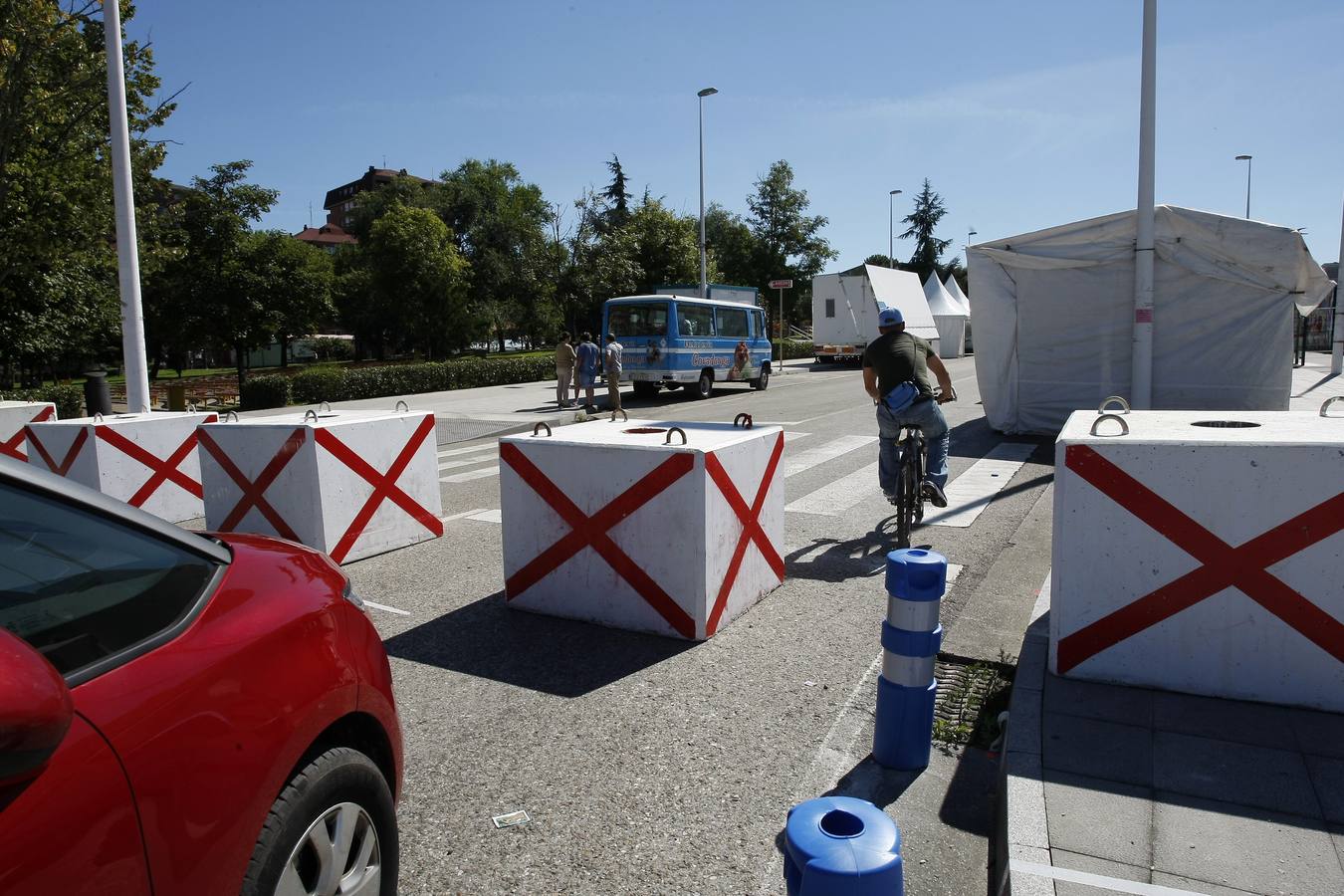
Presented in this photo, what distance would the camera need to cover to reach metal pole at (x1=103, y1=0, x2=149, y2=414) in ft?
38.9

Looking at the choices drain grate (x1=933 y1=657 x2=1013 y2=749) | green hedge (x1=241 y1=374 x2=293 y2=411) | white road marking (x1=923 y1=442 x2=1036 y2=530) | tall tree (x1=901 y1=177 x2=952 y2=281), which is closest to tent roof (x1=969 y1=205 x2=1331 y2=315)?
white road marking (x1=923 y1=442 x2=1036 y2=530)

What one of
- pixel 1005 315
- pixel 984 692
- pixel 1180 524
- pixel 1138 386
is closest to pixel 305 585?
pixel 984 692

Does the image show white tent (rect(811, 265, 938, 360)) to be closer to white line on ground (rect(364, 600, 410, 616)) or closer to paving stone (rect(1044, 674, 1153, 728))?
white line on ground (rect(364, 600, 410, 616))

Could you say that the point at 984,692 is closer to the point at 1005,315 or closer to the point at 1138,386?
the point at 1138,386

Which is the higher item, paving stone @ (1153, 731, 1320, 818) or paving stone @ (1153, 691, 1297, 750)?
paving stone @ (1153, 691, 1297, 750)

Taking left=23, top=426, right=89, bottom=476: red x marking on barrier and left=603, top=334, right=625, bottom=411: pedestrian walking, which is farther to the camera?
left=603, top=334, right=625, bottom=411: pedestrian walking

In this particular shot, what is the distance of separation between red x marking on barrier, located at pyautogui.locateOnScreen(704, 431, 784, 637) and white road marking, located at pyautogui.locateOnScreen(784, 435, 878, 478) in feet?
14.8

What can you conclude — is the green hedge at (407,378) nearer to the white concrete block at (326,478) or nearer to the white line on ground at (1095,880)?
the white concrete block at (326,478)

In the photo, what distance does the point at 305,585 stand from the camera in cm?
250

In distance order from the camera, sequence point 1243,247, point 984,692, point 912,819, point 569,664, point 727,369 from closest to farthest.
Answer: point 912,819 < point 984,692 < point 569,664 < point 1243,247 < point 727,369

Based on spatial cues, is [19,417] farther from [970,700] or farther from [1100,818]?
[1100,818]

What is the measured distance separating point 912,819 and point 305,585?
2.29m

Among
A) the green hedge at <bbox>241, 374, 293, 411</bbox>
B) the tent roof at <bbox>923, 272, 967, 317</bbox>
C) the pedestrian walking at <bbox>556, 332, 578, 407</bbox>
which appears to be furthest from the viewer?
the tent roof at <bbox>923, 272, 967, 317</bbox>

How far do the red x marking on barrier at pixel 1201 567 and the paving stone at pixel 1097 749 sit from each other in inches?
19.9
